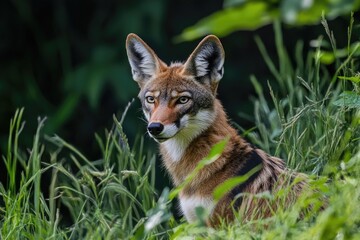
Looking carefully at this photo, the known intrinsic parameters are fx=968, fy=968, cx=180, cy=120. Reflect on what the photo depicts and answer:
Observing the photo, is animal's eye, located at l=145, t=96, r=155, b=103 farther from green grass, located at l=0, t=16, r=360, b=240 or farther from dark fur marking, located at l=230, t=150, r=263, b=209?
dark fur marking, located at l=230, t=150, r=263, b=209

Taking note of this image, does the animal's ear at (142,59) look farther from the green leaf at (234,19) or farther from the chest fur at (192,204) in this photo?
the green leaf at (234,19)

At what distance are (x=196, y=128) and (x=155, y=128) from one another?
0.34 meters

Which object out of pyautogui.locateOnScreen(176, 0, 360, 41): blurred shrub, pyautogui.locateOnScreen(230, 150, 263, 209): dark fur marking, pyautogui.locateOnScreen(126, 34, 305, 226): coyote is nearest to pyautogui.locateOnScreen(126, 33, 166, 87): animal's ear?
pyautogui.locateOnScreen(126, 34, 305, 226): coyote

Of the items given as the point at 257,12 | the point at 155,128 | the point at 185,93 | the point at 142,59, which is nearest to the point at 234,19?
the point at 257,12

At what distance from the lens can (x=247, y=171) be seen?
192 inches

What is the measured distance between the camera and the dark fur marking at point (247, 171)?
4.78 meters

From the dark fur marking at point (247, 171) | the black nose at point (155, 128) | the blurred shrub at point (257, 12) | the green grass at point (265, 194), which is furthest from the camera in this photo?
the black nose at point (155, 128)

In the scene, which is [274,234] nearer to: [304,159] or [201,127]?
[304,159]

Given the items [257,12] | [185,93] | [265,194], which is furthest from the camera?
[185,93]

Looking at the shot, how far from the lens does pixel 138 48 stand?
217 inches

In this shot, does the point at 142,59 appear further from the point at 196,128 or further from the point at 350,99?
the point at 350,99

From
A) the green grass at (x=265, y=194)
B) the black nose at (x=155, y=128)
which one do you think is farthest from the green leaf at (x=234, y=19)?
the black nose at (x=155, y=128)

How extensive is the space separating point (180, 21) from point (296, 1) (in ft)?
22.3

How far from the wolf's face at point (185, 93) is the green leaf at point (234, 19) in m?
0.76
